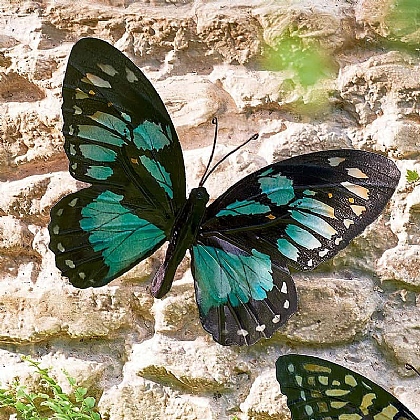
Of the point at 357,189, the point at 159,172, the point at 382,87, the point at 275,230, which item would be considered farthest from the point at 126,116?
the point at 382,87

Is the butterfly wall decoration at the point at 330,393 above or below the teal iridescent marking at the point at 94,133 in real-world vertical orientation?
below

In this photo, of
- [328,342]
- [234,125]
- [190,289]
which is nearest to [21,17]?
[234,125]

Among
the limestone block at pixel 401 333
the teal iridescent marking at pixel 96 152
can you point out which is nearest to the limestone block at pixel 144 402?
the limestone block at pixel 401 333

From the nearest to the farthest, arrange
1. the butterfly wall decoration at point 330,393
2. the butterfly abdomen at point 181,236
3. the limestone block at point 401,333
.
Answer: the butterfly wall decoration at point 330,393 < the butterfly abdomen at point 181,236 < the limestone block at point 401,333

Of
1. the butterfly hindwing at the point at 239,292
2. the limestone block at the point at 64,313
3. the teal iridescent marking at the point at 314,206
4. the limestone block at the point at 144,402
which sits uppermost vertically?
the teal iridescent marking at the point at 314,206

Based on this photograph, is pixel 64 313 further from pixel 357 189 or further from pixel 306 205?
pixel 357 189

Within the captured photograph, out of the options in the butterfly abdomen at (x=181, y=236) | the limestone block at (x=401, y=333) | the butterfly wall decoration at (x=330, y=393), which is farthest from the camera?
the limestone block at (x=401, y=333)

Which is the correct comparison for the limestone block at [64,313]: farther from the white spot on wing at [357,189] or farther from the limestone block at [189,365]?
the white spot on wing at [357,189]

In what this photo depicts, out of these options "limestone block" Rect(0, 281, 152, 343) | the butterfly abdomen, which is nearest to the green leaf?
"limestone block" Rect(0, 281, 152, 343)
